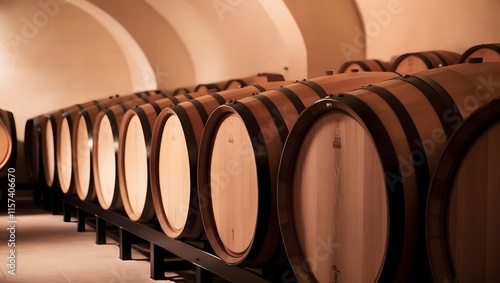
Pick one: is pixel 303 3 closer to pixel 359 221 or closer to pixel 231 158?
pixel 231 158

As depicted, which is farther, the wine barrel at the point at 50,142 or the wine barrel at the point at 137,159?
Result: the wine barrel at the point at 50,142

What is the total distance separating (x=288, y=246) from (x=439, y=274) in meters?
0.93

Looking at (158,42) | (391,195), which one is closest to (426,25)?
(391,195)

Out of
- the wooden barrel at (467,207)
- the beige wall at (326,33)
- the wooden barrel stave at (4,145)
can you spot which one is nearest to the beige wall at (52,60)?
the wooden barrel stave at (4,145)

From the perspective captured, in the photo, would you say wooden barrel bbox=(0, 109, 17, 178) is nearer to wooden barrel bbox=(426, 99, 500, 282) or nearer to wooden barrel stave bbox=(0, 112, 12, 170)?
wooden barrel stave bbox=(0, 112, 12, 170)

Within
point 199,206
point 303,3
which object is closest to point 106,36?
point 303,3

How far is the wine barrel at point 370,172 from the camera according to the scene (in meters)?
2.50

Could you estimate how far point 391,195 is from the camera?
2.47 metres

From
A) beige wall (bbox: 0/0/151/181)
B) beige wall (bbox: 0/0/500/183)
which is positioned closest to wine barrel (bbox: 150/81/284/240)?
beige wall (bbox: 0/0/500/183)

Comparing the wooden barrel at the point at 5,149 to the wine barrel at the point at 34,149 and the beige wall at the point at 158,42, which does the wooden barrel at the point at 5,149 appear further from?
the beige wall at the point at 158,42

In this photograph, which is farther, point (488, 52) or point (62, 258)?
point (62, 258)

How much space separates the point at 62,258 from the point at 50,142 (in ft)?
9.39

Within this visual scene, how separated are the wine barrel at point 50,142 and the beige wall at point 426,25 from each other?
9.83 ft

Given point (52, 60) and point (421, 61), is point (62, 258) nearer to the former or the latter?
point (421, 61)
